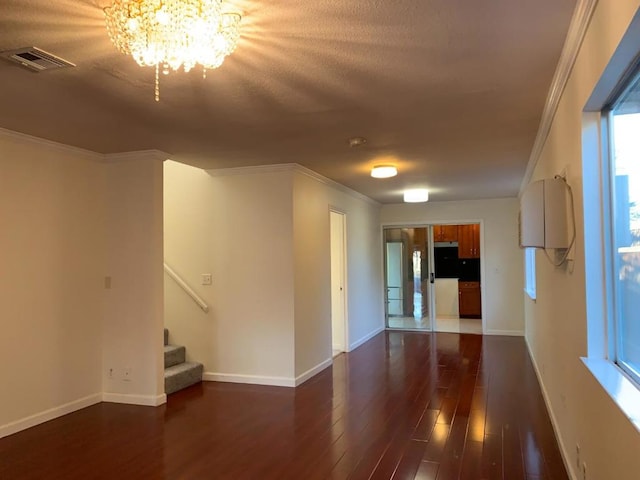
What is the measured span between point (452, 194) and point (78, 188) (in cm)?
531

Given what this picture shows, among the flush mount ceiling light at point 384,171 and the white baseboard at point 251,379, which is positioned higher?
the flush mount ceiling light at point 384,171

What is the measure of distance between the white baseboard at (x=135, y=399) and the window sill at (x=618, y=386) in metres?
3.56

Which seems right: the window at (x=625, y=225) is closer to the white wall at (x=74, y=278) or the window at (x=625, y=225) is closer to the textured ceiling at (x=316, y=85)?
the textured ceiling at (x=316, y=85)

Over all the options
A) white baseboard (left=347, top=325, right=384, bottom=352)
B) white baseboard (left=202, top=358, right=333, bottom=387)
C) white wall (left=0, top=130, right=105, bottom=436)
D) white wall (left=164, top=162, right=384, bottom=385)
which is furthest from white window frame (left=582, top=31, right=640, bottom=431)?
white baseboard (left=347, top=325, right=384, bottom=352)

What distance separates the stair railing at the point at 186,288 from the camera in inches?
203

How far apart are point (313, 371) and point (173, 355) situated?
1544 mm

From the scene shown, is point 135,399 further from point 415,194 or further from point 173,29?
point 415,194

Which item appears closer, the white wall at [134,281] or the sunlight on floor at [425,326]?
the white wall at [134,281]

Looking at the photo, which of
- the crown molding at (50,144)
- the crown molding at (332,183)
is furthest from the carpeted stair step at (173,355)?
the crown molding at (332,183)

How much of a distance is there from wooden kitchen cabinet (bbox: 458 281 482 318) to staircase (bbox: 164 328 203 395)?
21.7 feet

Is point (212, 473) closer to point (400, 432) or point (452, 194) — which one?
point (400, 432)

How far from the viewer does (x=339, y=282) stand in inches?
264

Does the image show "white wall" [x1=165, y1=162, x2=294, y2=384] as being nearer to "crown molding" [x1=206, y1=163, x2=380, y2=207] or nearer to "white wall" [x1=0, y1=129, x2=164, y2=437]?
"crown molding" [x1=206, y1=163, x2=380, y2=207]

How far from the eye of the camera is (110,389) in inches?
175
